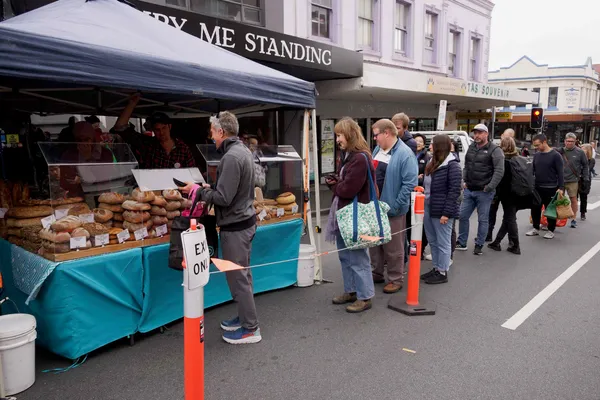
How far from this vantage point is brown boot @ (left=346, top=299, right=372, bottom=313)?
4.52 m

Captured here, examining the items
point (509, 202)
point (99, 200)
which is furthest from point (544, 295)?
point (99, 200)

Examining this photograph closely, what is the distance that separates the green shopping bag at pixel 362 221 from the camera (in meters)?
4.20

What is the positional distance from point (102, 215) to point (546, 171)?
7218mm

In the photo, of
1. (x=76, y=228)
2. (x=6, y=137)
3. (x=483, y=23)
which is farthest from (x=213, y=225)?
(x=483, y=23)

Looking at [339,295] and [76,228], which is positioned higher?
[76,228]

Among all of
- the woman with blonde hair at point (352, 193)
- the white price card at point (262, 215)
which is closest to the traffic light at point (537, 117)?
the woman with blonde hair at point (352, 193)

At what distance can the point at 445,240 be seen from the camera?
5355mm

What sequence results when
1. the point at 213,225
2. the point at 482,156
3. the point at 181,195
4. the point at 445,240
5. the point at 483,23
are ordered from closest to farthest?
the point at 213,225 → the point at 181,195 → the point at 445,240 → the point at 482,156 → the point at 483,23

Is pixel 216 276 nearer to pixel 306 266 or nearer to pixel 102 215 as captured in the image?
pixel 306 266

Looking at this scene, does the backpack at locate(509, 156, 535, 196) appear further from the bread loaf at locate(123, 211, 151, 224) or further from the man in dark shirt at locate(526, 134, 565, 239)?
the bread loaf at locate(123, 211, 151, 224)

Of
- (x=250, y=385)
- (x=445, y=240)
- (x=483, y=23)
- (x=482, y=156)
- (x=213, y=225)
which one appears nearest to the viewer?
(x=250, y=385)

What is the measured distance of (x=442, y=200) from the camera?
5238 mm

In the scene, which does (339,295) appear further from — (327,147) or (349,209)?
(327,147)

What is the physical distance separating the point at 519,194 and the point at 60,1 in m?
6.45
